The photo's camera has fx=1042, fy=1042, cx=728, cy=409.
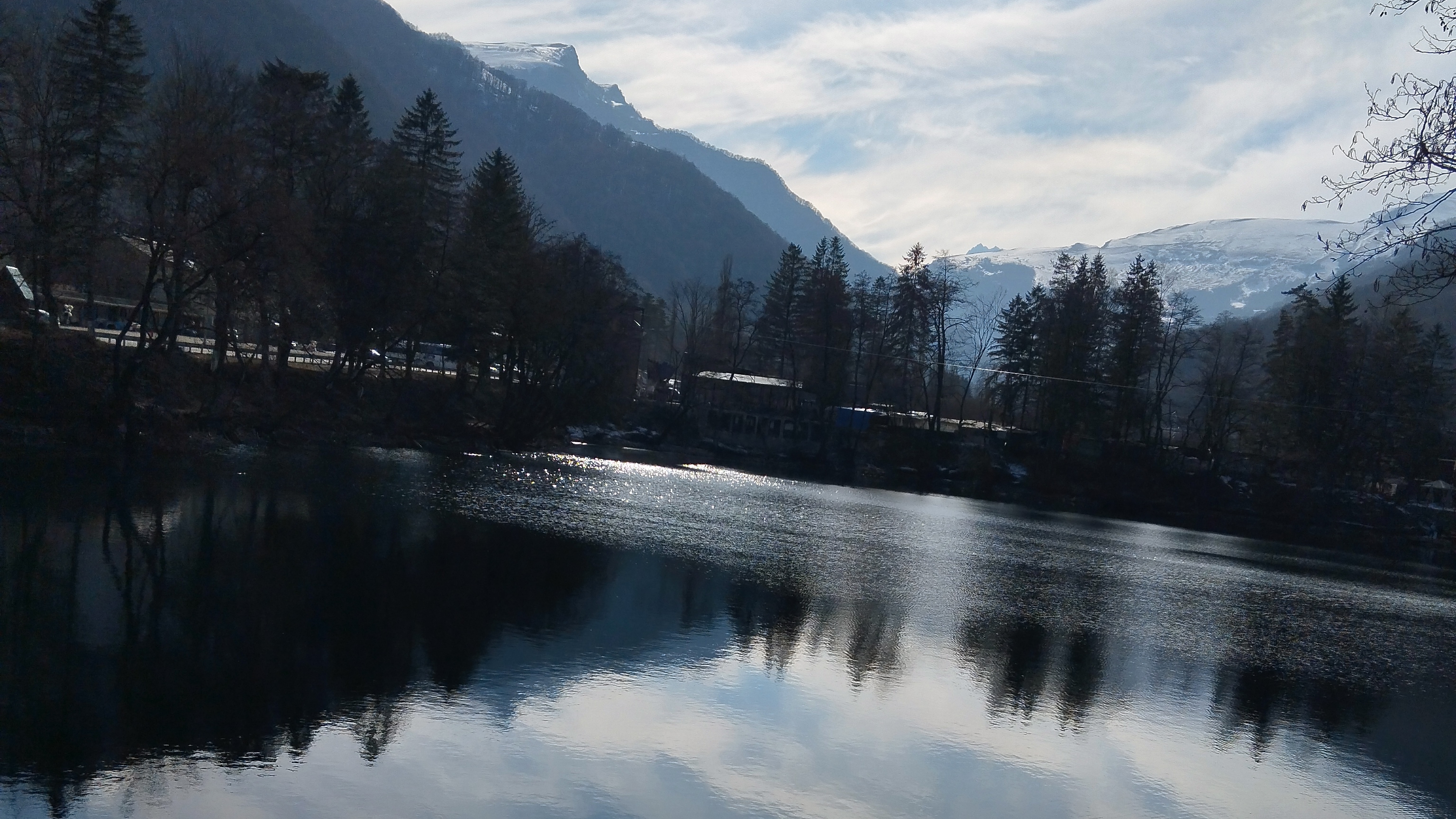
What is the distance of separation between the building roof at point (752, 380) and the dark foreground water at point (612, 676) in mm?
60071

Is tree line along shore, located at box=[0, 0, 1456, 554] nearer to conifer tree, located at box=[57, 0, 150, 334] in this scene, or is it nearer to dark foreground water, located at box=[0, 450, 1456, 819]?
conifer tree, located at box=[57, 0, 150, 334]

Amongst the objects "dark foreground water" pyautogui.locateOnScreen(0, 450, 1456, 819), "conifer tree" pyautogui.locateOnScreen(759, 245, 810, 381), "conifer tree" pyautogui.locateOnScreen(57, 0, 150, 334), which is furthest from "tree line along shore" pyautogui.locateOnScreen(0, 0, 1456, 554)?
"dark foreground water" pyautogui.locateOnScreen(0, 450, 1456, 819)

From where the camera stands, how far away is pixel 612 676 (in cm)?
1486

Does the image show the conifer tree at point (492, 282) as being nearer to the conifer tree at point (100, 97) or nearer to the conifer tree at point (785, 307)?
the conifer tree at point (100, 97)

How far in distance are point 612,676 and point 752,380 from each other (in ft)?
269

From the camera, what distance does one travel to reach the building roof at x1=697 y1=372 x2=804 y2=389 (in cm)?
9188

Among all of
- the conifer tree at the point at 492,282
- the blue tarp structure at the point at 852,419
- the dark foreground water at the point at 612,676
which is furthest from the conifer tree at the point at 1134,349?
the dark foreground water at the point at 612,676

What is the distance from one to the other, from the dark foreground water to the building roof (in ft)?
197

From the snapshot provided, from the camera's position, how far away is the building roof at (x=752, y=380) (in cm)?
9188

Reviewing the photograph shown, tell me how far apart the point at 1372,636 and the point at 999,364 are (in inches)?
2589

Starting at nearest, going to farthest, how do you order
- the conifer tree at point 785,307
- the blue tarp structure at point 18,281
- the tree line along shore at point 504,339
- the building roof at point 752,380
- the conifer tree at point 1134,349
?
the tree line along shore at point 504,339 < the blue tarp structure at point 18,281 < the conifer tree at point 1134,349 < the building roof at point 752,380 < the conifer tree at point 785,307

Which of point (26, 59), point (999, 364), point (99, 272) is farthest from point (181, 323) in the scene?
point (999, 364)

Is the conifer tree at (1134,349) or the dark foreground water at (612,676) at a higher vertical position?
the conifer tree at (1134,349)

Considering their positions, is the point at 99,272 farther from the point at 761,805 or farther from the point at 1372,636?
the point at 1372,636
